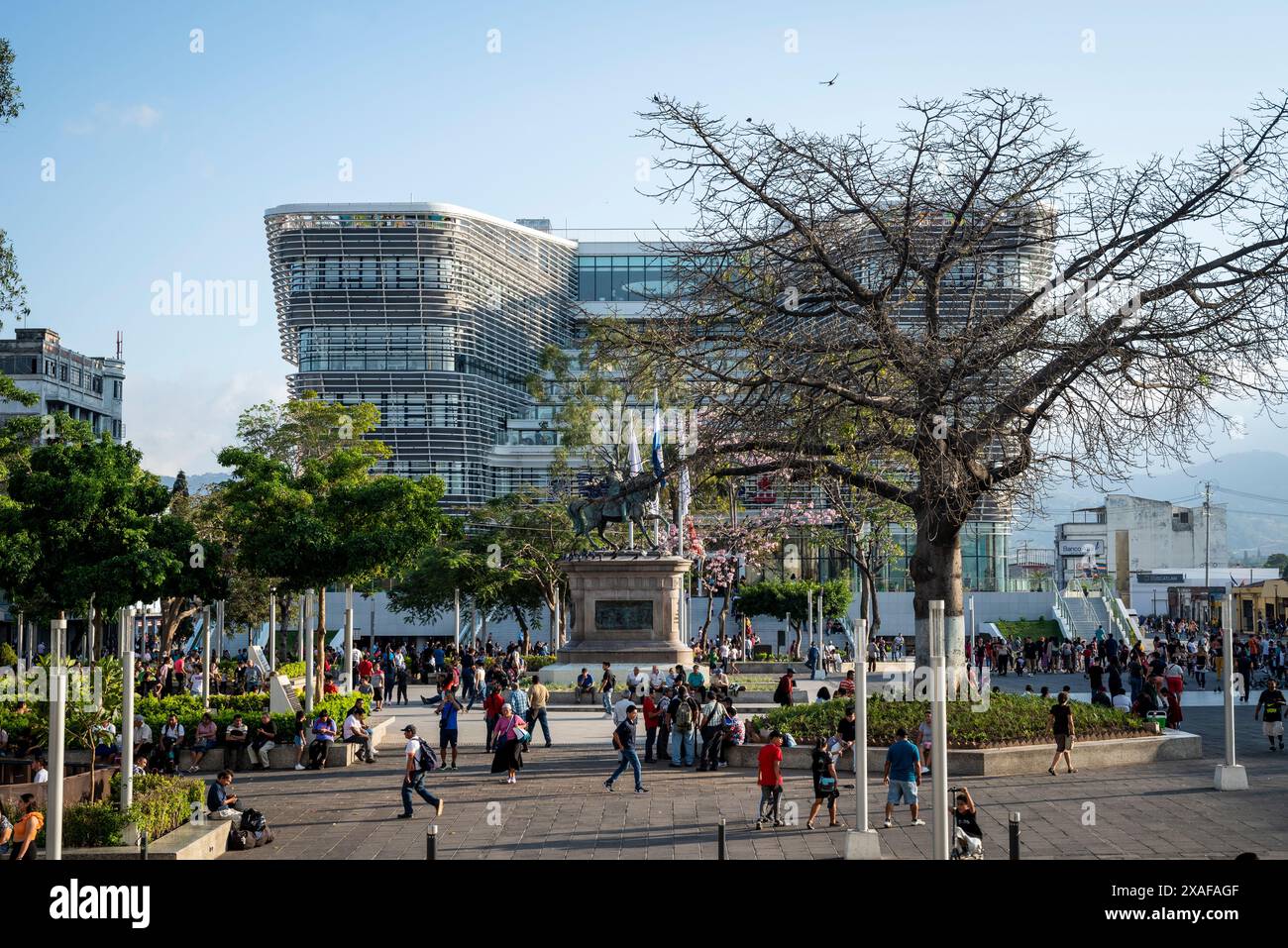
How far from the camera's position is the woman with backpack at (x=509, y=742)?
22453 millimetres

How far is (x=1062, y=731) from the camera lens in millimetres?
22219

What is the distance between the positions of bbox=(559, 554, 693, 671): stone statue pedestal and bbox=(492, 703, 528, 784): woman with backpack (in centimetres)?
1665

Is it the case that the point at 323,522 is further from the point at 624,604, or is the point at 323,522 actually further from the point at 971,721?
the point at 971,721

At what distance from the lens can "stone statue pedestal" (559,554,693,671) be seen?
39.6 m

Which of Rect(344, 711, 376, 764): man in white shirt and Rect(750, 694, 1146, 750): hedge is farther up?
Rect(750, 694, 1146, 750): hedge

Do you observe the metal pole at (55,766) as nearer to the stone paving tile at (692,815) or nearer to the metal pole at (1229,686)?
the stone paving tile at (692,815)

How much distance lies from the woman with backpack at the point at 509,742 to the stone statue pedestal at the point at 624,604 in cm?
1665

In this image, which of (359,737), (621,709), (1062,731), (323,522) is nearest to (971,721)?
(1062,731)

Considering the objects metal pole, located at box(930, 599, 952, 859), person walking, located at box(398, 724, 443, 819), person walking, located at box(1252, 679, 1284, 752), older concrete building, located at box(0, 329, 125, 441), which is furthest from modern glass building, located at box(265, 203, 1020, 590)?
metal pole, located at box(930, 599, 952, 859)

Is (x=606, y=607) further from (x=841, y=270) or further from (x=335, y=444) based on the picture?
(x=841, y=270)

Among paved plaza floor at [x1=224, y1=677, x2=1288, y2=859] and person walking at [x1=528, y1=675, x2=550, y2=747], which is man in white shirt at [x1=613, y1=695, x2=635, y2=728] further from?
person walking at [x1=528, y1=675, x2=550, y2=747]

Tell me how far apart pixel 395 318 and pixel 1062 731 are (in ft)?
250
